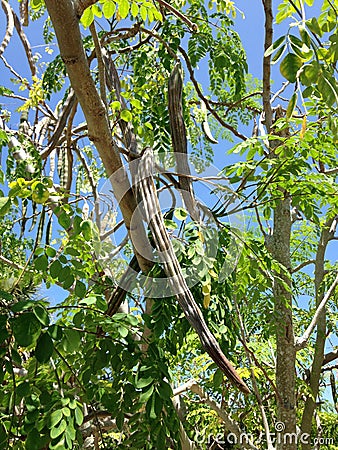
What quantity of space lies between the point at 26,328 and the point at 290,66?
639 millimetres

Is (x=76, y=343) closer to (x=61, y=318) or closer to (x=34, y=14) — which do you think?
(x=61, y=318)

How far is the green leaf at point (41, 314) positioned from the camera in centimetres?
96

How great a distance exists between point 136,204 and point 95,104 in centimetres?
24

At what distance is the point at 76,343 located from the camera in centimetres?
106

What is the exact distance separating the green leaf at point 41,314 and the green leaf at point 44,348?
34 millimetres

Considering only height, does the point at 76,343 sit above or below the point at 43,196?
below

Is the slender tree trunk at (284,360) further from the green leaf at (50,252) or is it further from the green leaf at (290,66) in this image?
the green leaf at (290,66)

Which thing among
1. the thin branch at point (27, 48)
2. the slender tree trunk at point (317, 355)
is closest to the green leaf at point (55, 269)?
the slender tree trunk at point (317, 355)

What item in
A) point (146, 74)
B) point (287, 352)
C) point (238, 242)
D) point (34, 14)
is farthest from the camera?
point (34, 14)

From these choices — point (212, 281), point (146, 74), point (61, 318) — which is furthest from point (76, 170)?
point (212, 281)

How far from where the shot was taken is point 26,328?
0.96 meters

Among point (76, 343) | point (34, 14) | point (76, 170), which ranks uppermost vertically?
point (34, 14)

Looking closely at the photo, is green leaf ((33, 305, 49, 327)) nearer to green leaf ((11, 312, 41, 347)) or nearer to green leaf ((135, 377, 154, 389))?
green leaf ((11, 312, 41, 347))

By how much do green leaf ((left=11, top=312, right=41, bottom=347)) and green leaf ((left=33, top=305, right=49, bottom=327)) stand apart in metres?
0.01
